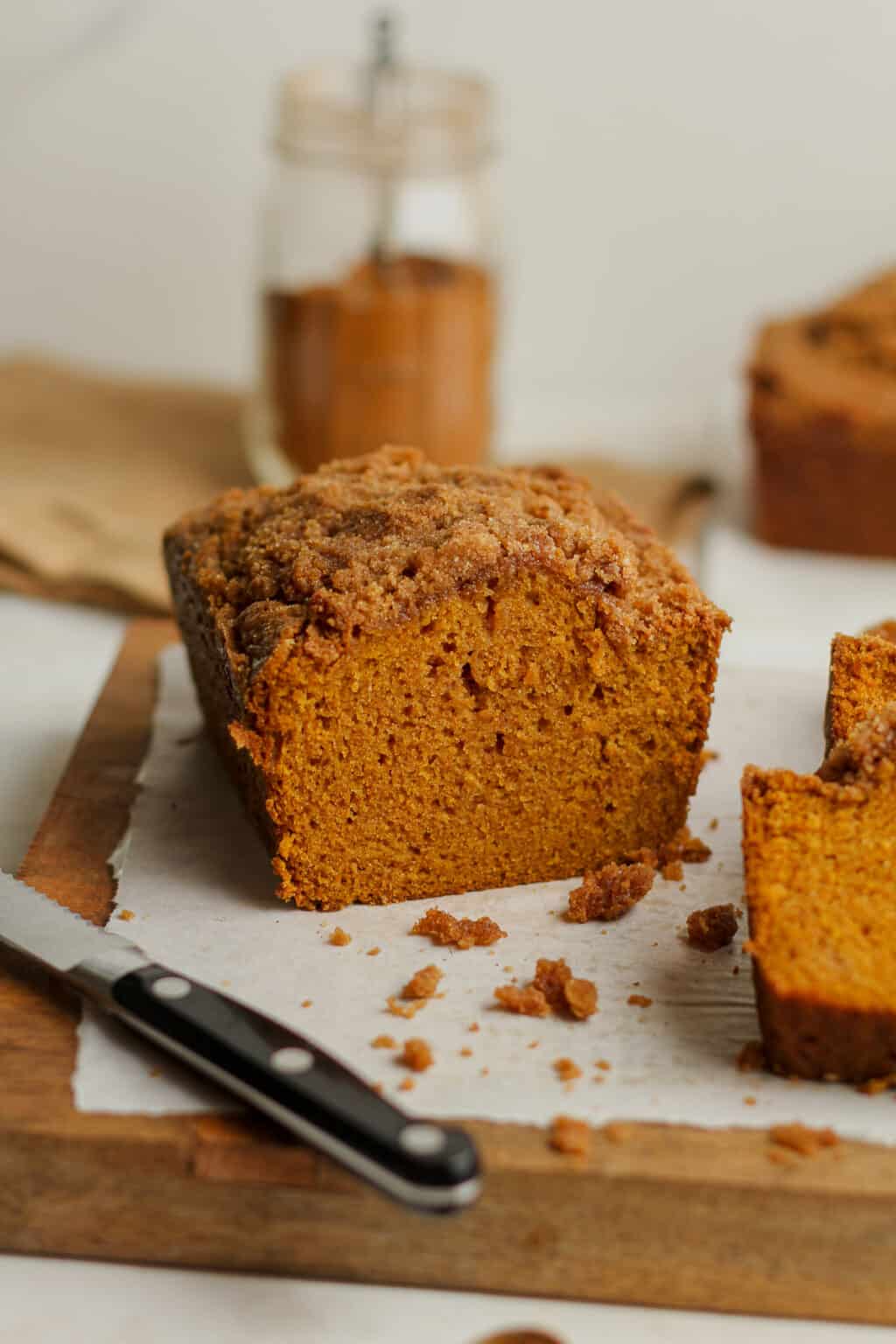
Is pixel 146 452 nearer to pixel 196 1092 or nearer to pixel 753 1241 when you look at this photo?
pixel 196 1092

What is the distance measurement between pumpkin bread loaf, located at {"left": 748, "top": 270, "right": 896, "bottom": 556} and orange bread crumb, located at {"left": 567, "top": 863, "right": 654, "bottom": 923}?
8.19ft

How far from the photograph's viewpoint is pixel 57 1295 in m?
2.32

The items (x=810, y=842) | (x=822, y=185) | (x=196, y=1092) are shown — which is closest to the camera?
(x=196, y=1092)

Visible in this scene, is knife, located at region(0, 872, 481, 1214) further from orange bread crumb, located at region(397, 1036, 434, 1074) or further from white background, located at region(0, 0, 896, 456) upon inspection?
white background, located at region(0, 0, 896, 456)

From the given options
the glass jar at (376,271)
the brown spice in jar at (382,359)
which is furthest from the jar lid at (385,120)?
the brown spice in jar at (382,359)

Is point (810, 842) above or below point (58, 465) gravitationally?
above

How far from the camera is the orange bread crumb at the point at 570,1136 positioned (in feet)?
7.54

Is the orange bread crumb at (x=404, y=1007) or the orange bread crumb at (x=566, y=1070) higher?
the orange bread crumb at (x=566, y=1070)

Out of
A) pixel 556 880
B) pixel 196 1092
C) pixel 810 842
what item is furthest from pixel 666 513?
pixel 196 1092

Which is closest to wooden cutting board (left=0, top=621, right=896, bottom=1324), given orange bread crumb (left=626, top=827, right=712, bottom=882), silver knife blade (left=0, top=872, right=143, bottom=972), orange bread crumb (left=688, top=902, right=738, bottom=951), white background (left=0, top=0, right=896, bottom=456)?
silver knife blade (left=0, top=872, right=143, bottom=972)

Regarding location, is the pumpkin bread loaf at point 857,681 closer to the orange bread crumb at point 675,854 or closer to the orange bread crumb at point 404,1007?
the orange bread crumb at point 675,854

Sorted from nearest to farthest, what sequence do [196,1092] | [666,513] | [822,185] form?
[196,1092] < [666,513] < [822,185]

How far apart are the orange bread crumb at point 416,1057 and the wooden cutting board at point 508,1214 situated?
0.17 m

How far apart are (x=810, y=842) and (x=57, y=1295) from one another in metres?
1.30
